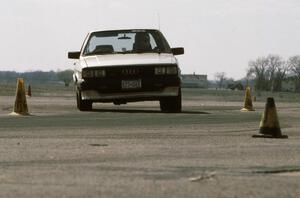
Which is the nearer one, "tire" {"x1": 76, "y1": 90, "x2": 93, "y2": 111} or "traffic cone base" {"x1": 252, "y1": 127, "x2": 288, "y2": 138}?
"traffic cone base" {"x1": 252, "y1": 127, "x2": 288, "y2": 138}

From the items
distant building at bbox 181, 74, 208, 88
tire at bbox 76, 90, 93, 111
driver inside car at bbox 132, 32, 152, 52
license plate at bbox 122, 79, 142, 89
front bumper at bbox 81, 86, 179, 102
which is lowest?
distant building at bbox 181, 74, 208, 88

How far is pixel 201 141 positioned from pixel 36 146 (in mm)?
2025

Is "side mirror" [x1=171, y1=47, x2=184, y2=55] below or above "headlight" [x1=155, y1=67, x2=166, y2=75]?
above

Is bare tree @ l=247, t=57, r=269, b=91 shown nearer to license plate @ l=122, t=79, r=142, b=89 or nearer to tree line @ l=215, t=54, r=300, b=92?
tree line @ l=215, t=54, r=300, b=92

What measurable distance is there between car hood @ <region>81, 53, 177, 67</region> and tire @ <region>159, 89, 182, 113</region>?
0.80 meters

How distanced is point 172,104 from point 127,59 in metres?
1.35

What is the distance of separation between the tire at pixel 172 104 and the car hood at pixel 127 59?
0.80 meters

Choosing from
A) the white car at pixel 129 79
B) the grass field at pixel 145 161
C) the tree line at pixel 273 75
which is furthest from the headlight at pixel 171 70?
the tree line at pixel 273 75

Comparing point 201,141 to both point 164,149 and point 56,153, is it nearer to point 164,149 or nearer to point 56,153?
point 164,149

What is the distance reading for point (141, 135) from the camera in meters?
9.30

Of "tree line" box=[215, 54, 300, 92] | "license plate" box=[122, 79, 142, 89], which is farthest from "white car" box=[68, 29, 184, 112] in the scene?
"tree line" box=[215, 54, 300, 92]

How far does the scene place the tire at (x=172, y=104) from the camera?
1474 centimetres

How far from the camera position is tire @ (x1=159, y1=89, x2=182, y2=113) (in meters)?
14.7

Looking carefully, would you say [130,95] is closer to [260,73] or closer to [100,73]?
[100,73]
